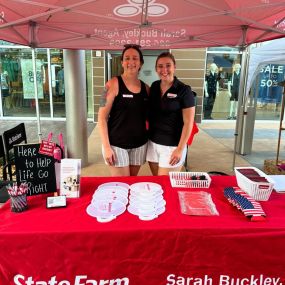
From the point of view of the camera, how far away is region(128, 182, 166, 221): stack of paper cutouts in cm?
126

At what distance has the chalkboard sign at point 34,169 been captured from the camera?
4.38 feet

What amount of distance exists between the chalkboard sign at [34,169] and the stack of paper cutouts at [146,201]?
419 mm

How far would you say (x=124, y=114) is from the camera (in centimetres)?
185

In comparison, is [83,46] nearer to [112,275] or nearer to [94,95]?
[112,275]

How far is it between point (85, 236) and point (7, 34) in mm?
2187

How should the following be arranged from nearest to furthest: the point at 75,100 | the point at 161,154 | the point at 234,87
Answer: the point at 161,154
the point at 75,100
the point at 234,87

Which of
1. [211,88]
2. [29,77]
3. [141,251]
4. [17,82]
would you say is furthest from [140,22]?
[17,82]

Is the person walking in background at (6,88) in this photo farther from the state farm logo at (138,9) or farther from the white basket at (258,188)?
the white basket at (258,188)

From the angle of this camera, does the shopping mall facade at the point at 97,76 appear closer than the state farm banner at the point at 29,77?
Yes

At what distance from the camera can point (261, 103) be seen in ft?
27.1

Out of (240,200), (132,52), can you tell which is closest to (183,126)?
(132,52)

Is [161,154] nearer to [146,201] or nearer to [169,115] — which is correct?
[169,115]

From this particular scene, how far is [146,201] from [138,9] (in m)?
1.61

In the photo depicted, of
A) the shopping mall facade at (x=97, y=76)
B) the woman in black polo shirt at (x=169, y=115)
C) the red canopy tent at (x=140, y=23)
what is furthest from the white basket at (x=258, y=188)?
the shopping mall facade at (x=97, y=76)
